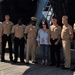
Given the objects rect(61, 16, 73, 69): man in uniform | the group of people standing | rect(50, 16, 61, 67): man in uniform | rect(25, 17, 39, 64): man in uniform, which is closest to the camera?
rect(61, 16, 73, 69): man in uniform

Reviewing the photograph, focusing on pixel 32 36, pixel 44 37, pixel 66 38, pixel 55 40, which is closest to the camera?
pixel 66 38

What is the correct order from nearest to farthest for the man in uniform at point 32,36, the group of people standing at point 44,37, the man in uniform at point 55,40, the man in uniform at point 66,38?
the man in uniform at point 66,38
the group of people standing at point 44,37
the man in uniform at point 55,40
the man in uniform at point 32,36

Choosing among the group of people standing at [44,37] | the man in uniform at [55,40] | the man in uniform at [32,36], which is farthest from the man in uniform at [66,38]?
the man in uniform at [32,36]

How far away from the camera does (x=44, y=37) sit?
10180 millimetres

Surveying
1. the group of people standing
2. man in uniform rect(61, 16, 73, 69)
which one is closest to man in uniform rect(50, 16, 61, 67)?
the group of people standing

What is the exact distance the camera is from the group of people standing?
964 centimetres

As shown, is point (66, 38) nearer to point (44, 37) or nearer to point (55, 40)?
point (55, 40)

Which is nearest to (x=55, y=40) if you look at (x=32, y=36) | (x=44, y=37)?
(x=44, y=37)

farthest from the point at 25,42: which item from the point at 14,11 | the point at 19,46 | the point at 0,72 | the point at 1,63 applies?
the point at 14,11

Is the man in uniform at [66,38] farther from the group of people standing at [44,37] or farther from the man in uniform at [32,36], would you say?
the man in uniform at [32,36]

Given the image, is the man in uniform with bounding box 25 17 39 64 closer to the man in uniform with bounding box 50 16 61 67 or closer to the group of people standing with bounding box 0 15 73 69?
the group of people standing with bounding box 0 15 73 69

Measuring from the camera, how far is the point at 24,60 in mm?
11289

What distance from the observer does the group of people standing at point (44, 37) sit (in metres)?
9.64

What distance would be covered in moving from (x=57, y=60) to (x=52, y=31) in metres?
0.99
